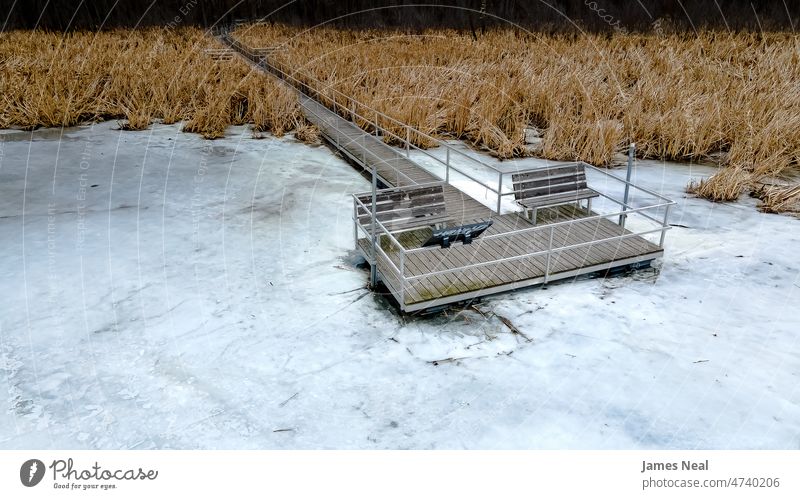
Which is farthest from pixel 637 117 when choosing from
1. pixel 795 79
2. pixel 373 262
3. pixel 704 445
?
pixel 704 445

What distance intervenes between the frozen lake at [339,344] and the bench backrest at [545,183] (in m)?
1.65

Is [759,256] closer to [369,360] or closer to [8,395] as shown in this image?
[369,360]

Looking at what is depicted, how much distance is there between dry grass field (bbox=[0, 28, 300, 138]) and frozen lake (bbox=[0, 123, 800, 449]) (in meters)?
5.80

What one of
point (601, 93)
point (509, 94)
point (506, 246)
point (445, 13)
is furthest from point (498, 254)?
point (445, 13)

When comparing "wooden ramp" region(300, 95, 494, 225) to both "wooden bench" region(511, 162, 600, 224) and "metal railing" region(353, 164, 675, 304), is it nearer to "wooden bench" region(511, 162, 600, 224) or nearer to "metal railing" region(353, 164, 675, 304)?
"wooden bench" region(511, 162, 600, 224)

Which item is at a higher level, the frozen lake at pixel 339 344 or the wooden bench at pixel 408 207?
the wooden bench at pixel 408 207

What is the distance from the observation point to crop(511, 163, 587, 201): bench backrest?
8.44 metres

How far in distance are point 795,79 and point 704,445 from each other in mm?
15693

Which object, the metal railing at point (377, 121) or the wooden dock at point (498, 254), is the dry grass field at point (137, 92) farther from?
the wooden dock at point (498, 254)

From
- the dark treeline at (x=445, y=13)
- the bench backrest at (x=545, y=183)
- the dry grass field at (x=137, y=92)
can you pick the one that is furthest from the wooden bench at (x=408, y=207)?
the dark treeline at (x=445, y=13)

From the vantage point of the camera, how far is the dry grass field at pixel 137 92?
570 inches

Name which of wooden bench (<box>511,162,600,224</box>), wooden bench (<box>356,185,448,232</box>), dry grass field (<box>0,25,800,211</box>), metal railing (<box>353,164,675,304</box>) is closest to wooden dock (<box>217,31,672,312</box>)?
metal railing (<box>353,164,675,304</box>)

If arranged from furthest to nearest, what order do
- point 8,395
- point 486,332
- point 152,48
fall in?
point 152,48, point 486,332, point 8,395
